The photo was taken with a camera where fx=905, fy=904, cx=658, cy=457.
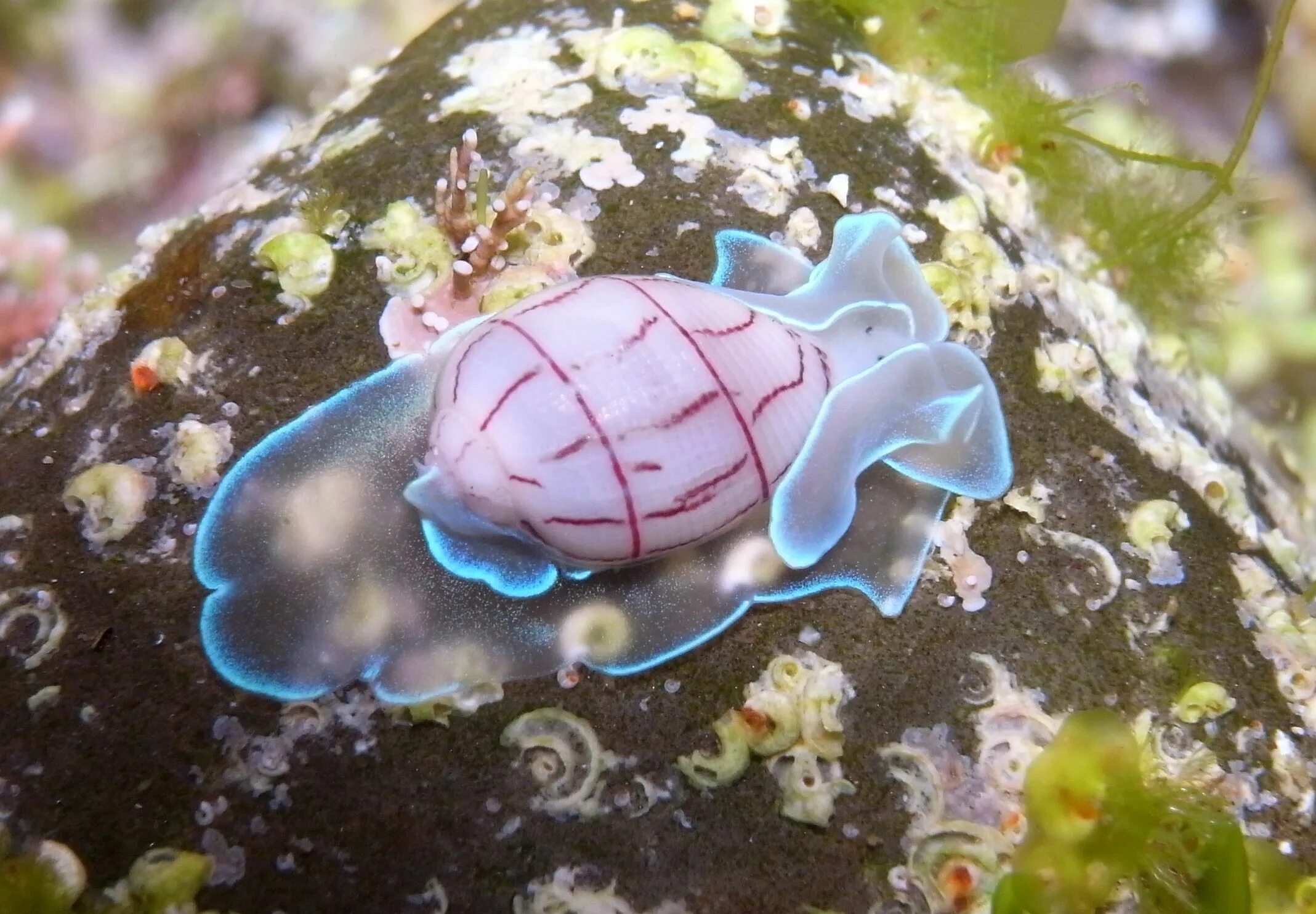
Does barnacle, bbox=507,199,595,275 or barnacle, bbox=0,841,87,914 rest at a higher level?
barnacle, bbox=507,199,595,275

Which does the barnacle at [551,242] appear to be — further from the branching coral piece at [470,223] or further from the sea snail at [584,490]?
the sea snail at [584,490]

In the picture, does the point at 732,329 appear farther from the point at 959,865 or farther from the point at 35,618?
the point at 35,618

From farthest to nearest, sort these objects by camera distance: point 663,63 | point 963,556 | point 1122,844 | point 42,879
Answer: point 663,63 → point 963,556 → point 1122,844 → point 42,879

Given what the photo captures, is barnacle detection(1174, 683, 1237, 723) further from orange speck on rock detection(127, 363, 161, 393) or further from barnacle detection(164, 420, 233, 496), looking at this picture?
orange speck on rock detection(127, 363, 161, 393)

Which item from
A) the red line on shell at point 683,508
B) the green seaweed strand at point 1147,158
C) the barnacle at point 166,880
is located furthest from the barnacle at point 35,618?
the green seaweed strand at point 1147,158

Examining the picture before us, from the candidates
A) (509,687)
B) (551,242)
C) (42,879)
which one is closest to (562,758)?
(509,687)

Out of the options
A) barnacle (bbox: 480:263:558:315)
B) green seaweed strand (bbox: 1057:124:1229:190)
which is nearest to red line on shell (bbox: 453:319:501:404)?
barnacle (bbox: 480:263:558:315)
